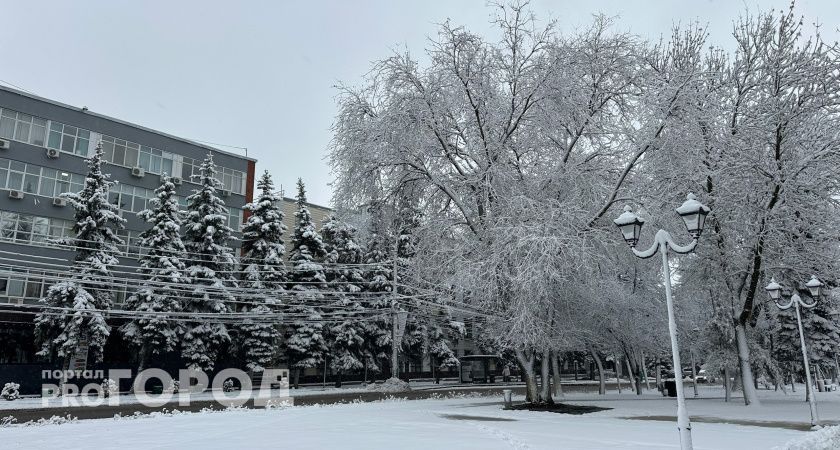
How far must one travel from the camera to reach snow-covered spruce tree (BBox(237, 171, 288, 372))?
119 feet

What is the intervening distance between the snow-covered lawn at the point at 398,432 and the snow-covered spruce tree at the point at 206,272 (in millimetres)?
16053

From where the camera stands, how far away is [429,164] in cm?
2170

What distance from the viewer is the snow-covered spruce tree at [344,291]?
40906 mm

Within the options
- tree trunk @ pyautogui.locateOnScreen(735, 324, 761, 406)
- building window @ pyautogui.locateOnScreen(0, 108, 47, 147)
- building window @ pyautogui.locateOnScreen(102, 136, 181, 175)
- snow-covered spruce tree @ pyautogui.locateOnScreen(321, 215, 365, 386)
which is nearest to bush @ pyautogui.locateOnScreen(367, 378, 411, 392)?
snow-covered spruce tree @ pyautogui.locateOnScreen(321, 215, 365, 386)

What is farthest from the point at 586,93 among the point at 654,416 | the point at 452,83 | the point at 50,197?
the point at 50,197

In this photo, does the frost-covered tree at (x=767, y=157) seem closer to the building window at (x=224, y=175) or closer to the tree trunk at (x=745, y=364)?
the tree trunk at (x=745, y=364)

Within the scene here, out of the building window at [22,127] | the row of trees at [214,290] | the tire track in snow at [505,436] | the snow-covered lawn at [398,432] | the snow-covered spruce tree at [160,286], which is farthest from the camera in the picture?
the building window at [22,127]

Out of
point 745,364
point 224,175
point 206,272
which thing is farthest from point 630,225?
point 224,175

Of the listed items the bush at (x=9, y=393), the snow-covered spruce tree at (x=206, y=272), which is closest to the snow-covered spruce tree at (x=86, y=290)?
the bush at (x=9, y=393)

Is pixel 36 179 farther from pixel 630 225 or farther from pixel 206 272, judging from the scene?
pixel 630 225

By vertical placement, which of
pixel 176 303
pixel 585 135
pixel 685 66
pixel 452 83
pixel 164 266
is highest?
pixel 685 66

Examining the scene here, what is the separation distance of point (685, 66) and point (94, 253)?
3060cm

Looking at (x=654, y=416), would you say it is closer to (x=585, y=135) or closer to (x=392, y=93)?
(x=585, y=135)

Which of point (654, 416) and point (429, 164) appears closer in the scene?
point (654, 416)
